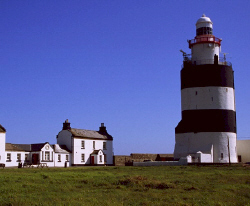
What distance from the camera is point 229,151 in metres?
45.1

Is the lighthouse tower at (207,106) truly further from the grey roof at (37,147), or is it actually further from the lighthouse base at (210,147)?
the grey roof at (37,147)

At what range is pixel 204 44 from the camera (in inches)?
1848

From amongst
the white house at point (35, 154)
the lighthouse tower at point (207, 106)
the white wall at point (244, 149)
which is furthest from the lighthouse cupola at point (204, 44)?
the white house at point (35, 154)

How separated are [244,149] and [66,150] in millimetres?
26622

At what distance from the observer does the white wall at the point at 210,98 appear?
45094 mm

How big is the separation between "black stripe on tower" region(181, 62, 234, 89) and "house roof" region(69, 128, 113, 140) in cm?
1957

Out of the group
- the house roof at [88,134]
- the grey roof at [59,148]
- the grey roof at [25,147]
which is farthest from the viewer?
the house roof at [88,134]

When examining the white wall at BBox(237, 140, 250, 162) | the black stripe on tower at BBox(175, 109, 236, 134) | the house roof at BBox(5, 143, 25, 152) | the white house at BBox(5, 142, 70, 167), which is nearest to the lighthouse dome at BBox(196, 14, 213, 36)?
the black stripe on tower at BBox(175, 109, 236, 134)

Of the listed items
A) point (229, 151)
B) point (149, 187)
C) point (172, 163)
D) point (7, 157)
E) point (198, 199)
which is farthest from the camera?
point (7, 157)

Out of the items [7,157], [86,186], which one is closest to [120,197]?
[86,186]

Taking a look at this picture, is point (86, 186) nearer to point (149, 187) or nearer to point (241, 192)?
point (149, 187)

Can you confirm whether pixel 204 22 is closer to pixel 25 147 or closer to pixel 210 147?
pixel 210 147

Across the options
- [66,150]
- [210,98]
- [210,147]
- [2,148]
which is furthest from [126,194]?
[66,150]

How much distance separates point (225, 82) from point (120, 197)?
33.8 metres
